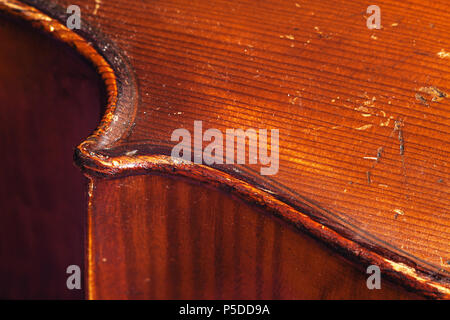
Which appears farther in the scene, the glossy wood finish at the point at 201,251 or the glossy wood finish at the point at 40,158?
the glossy wood finish at the point at 40,158

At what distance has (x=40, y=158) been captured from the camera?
80cm

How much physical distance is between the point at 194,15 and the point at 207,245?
0.30 m

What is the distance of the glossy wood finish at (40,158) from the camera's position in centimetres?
67

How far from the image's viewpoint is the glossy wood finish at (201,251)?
53 cm

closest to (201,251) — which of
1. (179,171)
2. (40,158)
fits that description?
(179,171)

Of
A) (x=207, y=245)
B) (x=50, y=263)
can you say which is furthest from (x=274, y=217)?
(x=50, y=263)

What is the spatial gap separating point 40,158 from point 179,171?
14.9 inches

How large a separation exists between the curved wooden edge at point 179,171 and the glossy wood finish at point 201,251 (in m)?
0.02

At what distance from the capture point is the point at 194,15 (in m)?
0.63

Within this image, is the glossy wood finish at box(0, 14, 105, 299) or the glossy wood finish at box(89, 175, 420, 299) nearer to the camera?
the glossy wood finish at box(89, 175, 420, 299)

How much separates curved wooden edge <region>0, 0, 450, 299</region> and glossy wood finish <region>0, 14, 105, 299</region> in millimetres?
45

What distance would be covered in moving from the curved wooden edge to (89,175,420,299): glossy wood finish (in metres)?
0.02

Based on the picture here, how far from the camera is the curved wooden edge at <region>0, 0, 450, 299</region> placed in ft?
1.57

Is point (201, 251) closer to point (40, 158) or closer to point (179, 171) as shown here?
point (179, 171)
